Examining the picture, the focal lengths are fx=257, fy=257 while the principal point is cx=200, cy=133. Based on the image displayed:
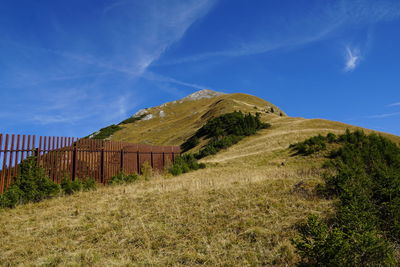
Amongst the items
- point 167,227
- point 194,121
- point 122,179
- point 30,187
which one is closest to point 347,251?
point 167,227

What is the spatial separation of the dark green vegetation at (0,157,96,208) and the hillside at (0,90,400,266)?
0.59 meters

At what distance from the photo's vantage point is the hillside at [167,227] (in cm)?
428

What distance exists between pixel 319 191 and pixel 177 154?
51.0ft

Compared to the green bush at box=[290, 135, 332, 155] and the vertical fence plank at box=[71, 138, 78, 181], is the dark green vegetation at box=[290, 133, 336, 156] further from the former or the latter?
the vertical fence plank at box=[71, 138, 78, 181]

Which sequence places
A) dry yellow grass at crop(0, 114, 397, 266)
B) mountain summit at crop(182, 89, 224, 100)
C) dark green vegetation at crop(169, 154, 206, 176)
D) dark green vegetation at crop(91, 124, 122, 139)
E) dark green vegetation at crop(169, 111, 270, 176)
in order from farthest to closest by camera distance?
mountain summit at crop(182, 89, 224, 100)
dark green vegetation at crop(91, 124, 122, 139)
dark green vegetation at crop(169, 111, 270, 176)
dark green vegetation at crop(169, 154, 206, 176)
dry yellow grass at crop(0, 114, 397, 266)

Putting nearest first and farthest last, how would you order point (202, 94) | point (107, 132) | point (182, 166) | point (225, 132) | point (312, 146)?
point (182, 166)
point (312, 146)
point (225, 132)
point (107, 132)
point (202, 94)

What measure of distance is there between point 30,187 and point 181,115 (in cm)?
7242

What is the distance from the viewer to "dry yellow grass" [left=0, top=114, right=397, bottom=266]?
4.27m

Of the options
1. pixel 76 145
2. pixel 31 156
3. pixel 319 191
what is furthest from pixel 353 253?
pixel 76 145

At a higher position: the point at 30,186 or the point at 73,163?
the point at 73,163

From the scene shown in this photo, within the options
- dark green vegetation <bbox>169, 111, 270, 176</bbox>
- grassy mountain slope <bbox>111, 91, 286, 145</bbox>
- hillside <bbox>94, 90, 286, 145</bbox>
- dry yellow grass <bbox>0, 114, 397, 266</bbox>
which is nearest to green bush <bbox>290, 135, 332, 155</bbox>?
dark green vegetation <bbox>169, 111, 270, 176</bbox>

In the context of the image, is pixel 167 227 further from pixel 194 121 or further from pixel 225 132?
pixel 194 121

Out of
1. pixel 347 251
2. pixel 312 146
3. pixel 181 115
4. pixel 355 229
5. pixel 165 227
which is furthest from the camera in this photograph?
pixel 181 115

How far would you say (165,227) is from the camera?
5719 mm
